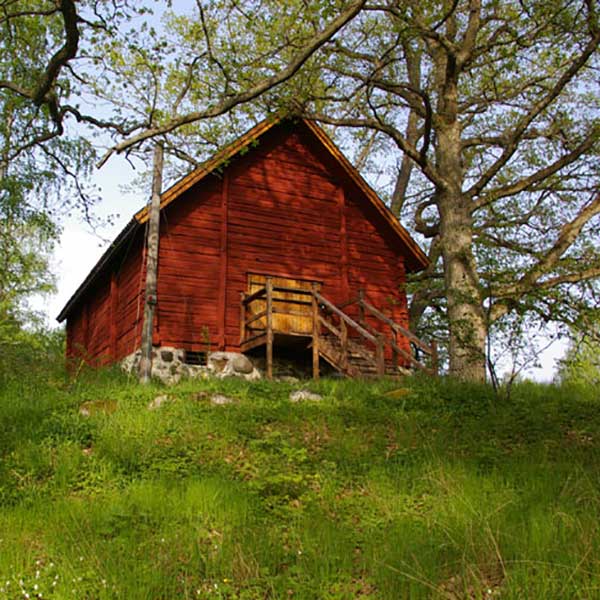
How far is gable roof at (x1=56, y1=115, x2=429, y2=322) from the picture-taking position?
650 inches

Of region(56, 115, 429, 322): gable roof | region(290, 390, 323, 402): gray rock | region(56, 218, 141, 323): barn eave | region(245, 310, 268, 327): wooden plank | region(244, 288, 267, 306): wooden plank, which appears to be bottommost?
region(290, 390, 323, 402): gray rock

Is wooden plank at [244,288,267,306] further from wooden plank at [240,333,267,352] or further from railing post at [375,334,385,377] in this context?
railing post at [375,334,385,377]

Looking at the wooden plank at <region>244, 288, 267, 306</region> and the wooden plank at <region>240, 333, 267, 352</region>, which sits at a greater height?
the wooden plank at <region>244, 288, 267, 306</region>

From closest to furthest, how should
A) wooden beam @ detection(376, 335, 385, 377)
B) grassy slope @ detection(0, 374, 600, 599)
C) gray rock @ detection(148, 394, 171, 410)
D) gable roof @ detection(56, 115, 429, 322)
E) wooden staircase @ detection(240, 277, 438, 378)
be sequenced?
1. grassy slope @ detection(0, 374, 600, 599)
2. gray rock @ detection(148, 394, 171, 410)
3. wooden beam @ detection(376, 335, 385, 377)
4. wooden staircase @ detection(240, 277, 438, 378)
5. gable roof @ detection(56, 115, 429, 322)

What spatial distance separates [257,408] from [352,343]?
6387mm

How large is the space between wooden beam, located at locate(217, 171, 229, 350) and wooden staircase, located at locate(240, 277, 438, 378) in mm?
497

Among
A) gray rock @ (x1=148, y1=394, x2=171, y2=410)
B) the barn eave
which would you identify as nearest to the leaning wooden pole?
the barn eave

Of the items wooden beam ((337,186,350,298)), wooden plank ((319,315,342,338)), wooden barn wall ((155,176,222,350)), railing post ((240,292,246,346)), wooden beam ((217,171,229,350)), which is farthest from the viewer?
wooden beam ((337,186,350,298))

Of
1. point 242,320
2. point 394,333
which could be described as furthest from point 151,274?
point 394,333

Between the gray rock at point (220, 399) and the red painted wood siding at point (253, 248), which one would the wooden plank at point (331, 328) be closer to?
the red painted wood siding at point (253, 248)

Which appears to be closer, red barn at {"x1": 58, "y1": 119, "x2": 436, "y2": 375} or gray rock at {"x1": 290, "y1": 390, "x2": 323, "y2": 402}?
gray rock at {"x1": 290, "y1": 390, "x2": 323, "y2": 402}

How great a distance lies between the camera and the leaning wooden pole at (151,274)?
14408 millimetres

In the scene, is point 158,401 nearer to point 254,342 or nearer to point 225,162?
point 254,342

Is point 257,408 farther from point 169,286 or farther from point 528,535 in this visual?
point 169,286
